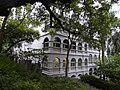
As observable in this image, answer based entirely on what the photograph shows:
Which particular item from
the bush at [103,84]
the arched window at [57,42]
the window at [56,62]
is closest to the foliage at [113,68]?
the bush at [103,84]

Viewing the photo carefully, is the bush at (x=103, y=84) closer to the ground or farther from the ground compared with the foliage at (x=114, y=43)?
closer to the ground

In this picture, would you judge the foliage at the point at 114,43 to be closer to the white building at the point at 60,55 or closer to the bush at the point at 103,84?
the white building at the point at 60,55

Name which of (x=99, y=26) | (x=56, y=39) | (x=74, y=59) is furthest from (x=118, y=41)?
(x=99, y=26)

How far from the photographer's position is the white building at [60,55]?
23.2 meters

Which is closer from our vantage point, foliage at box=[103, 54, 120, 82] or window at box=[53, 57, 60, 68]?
foliage at box=[103, 54, 120, 82]

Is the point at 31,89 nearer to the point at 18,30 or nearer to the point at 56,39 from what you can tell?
the point at 18,30

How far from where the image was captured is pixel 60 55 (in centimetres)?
2489

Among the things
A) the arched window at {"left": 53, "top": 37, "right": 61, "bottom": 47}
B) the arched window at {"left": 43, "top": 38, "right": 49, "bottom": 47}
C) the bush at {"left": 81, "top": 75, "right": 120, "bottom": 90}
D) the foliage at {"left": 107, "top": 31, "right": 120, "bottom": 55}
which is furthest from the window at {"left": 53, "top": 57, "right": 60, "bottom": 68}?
→ the bush at {"left": 81, "top": 75, "right": 120, "bottom": 90}

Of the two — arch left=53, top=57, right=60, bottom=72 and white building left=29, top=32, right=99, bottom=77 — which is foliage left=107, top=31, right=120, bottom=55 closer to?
white building left=29, top=32, right=99, bottom=77

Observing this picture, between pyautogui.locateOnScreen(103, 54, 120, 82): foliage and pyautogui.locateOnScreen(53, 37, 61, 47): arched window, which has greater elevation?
pyautogui.locateOnScreen(53, 37, 61, 47): arched window

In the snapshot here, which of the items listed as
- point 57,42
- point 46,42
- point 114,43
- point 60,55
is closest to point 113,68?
point 60,55

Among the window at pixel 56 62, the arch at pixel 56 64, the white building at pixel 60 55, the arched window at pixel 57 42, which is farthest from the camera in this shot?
the arched window at pixel 57 42

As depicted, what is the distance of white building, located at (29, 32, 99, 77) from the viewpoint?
2325 centimetres

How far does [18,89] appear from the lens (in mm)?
5344
